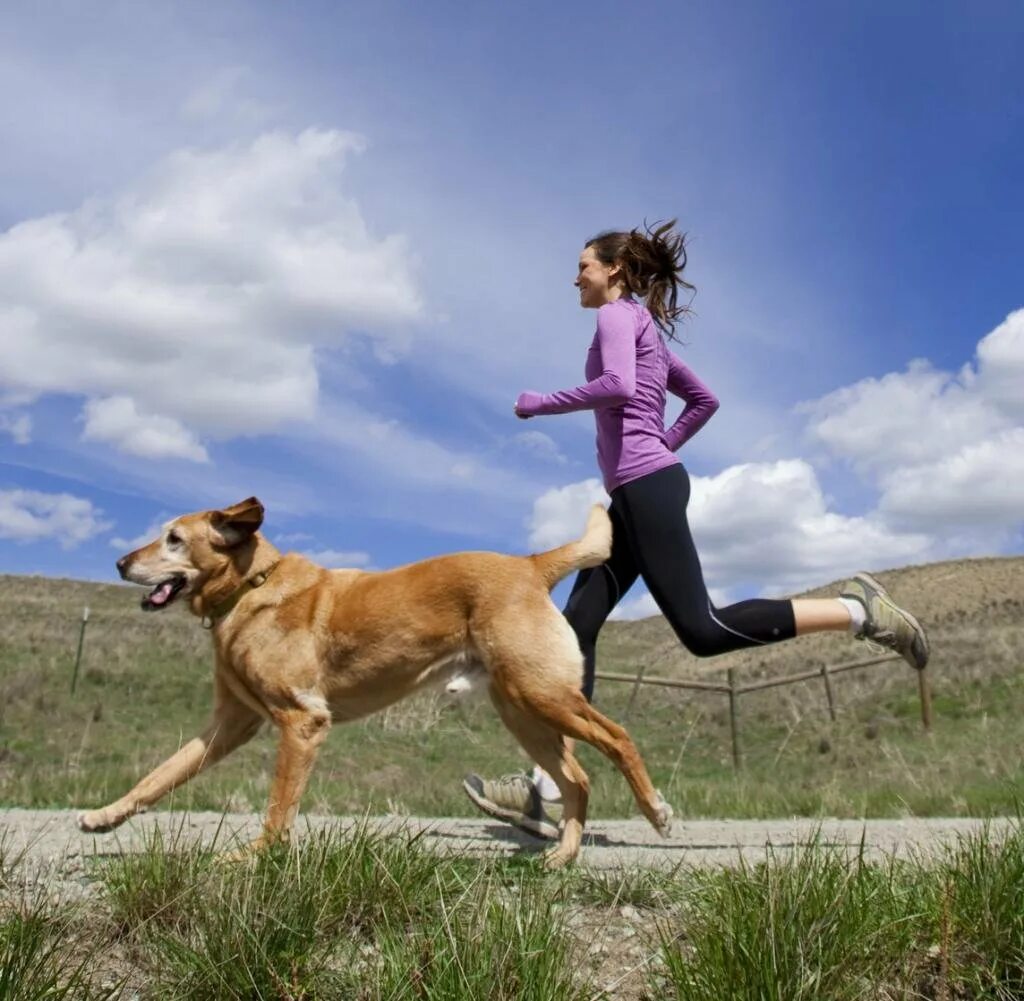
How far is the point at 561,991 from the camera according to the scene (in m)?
2.16

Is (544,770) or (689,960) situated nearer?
(689,960)

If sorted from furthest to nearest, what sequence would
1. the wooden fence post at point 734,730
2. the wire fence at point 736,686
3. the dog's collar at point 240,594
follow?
the wire fence at point 736,686 → the wooden fence post at point 734,730 → the dog's collar at point 240,594

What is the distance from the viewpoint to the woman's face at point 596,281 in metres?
5.01

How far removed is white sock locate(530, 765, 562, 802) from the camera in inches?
194

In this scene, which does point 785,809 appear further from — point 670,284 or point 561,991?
point 561,991

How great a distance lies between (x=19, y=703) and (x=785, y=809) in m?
Answer: 14.8

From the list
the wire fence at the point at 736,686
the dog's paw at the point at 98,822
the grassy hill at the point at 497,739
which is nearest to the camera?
the dog's paw at the point at 98,822

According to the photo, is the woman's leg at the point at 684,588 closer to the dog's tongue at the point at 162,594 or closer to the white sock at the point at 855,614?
the white sock at the point at 855,614

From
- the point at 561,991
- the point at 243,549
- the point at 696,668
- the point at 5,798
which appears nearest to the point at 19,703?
the point at 5,798

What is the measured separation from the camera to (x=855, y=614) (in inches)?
192

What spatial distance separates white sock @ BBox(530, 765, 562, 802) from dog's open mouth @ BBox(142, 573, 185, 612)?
6.44 ft

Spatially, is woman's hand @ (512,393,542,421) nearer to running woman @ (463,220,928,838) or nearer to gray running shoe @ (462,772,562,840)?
running woman @ (463,220,928,838)

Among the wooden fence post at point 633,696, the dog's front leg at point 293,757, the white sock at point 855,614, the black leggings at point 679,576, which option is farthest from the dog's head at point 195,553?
the wooden fence post at point 633,696

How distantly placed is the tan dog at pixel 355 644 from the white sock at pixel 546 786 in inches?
12.3
